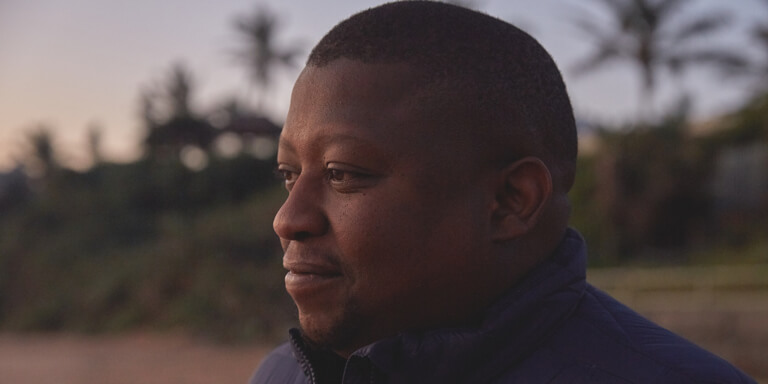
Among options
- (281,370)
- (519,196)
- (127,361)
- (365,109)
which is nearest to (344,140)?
(365,109)

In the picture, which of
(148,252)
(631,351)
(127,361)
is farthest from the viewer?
(148,252)

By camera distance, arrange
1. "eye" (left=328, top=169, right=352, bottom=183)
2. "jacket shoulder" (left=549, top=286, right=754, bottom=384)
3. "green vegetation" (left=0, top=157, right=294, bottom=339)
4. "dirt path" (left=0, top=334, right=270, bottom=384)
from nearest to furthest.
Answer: "jacket shoulder" (left=549, top=286, right=754, bottom=384) < "eye" (left=328, top=169, right=352, bottom=183) < "dirt path" (left=0, top=334, right=270, bottom=384) < "green vegetation" (left=0, top=157, right=294, bottom=339)

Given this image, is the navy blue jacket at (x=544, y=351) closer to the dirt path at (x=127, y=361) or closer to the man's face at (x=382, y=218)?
the man's face at (x=382, y=218)

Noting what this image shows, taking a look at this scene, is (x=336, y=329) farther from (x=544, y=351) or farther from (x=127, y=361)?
(x=127, y=361)

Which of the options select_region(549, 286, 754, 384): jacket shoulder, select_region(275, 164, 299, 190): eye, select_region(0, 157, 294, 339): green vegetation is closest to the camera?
select_region(549, 286, 754, 384): jacket shoulder

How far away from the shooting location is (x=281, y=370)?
5.43 ft

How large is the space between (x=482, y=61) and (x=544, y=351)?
0.47 m

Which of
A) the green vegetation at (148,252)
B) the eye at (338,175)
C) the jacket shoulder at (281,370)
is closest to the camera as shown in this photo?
the eye at (338,175)

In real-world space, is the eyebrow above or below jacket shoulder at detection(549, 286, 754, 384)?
above

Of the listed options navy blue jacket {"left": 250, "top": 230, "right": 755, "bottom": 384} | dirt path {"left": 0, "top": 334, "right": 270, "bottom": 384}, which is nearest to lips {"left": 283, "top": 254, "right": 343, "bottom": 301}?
navy blue jacket {"left": 250, "top": 230, "right": 755, "bottom": 384}

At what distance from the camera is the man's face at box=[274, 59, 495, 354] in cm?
127

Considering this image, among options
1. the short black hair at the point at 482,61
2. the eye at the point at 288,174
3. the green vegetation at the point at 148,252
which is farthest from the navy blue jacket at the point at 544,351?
the green vegetation at the point at 148,252

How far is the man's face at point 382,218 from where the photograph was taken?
4.17 ft

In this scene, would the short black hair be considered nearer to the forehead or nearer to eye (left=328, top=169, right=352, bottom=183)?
the forehead
